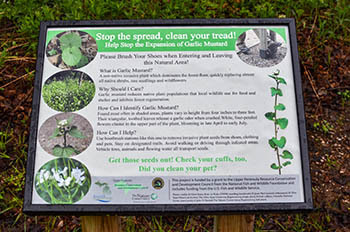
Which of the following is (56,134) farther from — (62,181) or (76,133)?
(62,181)

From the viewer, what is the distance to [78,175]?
1.63 m

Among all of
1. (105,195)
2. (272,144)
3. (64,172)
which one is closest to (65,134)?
(64,172)

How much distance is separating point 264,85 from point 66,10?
7.35 feet

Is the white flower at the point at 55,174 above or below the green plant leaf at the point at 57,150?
below

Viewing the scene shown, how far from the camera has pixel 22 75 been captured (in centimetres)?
325

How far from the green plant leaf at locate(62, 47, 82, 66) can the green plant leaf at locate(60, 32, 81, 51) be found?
2 centimetres

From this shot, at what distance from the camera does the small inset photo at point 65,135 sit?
5.50 feet

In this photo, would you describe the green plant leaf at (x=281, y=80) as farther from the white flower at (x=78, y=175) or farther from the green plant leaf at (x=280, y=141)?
the white flower at (x=78, y=175)

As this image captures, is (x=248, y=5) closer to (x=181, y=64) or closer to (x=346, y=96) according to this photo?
(x=346, y=96)

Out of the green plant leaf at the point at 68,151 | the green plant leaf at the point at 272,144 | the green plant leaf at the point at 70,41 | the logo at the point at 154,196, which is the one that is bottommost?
the logo at the point at 154,196

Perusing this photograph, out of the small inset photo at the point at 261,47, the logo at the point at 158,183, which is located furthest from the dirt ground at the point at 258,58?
the logo at the point at 158,183

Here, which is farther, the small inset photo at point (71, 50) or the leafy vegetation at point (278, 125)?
the small inset photo at point (71, 50)

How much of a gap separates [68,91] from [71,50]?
0.68 feet

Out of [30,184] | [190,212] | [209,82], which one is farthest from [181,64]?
[30,184]
